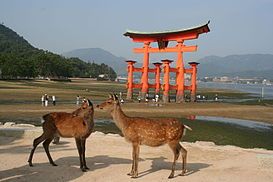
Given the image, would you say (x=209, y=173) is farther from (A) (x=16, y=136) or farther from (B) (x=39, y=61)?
(B) (x=39, y=61)

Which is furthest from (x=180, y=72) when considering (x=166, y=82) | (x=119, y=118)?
(x=119, y=118)

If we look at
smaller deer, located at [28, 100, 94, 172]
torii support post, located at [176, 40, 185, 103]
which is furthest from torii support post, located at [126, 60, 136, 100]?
smaller deer, located at [28, 100, 94, 172]

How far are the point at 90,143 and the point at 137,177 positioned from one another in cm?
507

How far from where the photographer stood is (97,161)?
11219 millimetres

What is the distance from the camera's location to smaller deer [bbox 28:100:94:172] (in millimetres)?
9844

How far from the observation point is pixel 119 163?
36.2 ft

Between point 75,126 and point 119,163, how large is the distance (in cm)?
196

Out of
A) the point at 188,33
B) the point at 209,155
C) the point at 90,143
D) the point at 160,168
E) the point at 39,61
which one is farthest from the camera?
the point at 39,61

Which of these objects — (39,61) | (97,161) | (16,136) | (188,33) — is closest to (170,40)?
(188,33)

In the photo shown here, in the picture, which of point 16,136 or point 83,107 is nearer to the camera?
point 83,107

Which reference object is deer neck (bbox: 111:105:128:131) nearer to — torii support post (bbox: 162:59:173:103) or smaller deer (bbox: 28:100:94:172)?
smaller deer (bbox: 28:100:94:172)

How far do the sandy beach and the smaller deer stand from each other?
0.55 meters

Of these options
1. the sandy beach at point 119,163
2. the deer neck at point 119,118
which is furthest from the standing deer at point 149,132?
the sandy beach at point 119,163

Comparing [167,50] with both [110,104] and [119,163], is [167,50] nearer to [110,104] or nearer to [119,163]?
[119,163]
